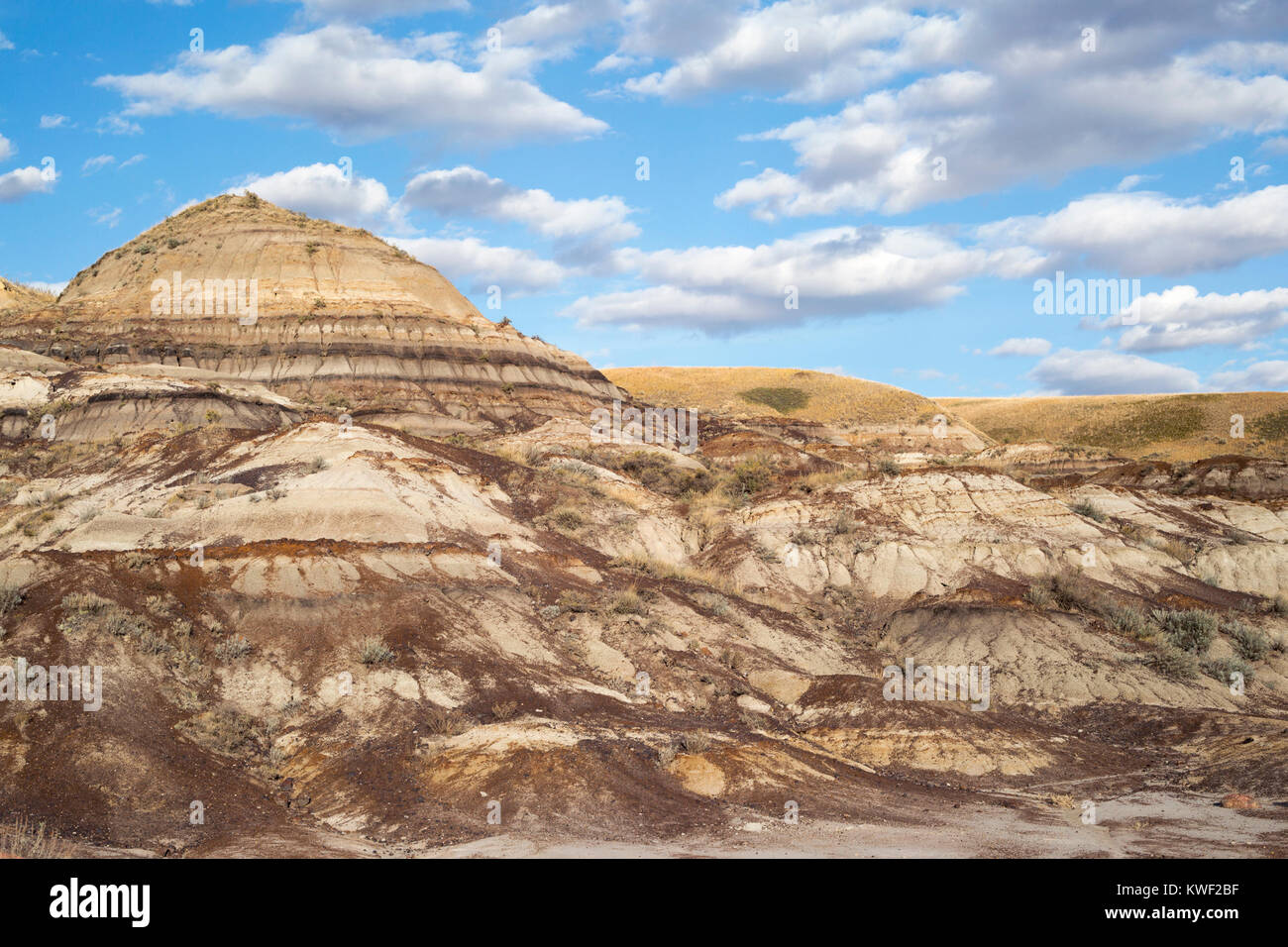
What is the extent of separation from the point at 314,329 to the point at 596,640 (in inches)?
1409

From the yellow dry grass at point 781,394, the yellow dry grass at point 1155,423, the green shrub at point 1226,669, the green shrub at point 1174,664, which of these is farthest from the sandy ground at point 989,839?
the yellow dry grass at point 781,394

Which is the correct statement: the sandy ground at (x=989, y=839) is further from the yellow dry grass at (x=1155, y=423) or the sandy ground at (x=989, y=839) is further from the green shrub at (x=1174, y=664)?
the yellow dry grass at (x=1155, y=423)

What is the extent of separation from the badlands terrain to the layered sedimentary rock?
3.30 metres

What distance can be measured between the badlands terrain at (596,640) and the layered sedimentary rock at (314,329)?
330 centimetres

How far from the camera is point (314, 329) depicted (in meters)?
51.5

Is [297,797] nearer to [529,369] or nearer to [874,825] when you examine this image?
[874,825]

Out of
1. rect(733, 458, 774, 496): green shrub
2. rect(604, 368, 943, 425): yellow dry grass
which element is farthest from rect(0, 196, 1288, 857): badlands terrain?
rect(604, 368, 943, 425): yellow dry grass

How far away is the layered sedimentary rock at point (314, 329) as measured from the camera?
162 feet

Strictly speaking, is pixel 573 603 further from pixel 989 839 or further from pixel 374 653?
pixel 989 839

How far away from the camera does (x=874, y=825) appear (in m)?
14.3

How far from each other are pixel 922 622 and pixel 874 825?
13.0m

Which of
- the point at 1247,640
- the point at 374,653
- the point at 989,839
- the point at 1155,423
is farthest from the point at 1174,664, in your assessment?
the point at 1155,423
